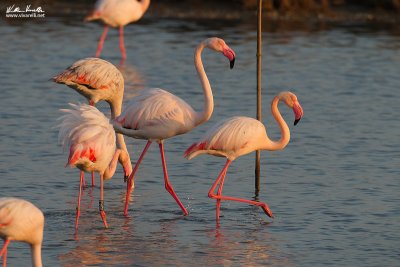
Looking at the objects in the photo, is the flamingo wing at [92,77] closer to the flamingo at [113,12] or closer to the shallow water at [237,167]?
the shallow water at [237,167]

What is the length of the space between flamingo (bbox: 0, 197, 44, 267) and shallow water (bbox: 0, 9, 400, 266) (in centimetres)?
111

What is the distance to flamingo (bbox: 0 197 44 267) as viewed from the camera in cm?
639

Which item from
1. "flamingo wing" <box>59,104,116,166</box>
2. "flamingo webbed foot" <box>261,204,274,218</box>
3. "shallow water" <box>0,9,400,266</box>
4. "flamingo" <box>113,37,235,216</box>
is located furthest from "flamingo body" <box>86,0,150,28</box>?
"flamingo wing" <box>59,104,116,166</box>

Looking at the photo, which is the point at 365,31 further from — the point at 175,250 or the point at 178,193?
the point at 175,250

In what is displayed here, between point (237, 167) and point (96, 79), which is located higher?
point (96, 79)

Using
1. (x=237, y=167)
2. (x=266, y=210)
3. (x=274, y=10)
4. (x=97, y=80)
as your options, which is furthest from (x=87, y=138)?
(x=274, y=10)

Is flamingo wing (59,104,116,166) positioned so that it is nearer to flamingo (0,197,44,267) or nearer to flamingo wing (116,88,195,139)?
flamingo wing (116,88,195,139)

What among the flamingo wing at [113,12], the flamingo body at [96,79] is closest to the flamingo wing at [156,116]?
the flamingo body at [96,79]

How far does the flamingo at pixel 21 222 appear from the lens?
6391mm

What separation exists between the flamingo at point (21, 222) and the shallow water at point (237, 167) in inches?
43.5

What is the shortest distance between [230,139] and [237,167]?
225 cm

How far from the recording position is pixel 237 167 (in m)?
11.0

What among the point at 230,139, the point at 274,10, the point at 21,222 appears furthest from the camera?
the point at 274,10

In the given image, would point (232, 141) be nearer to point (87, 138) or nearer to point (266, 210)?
point (266, 210)
